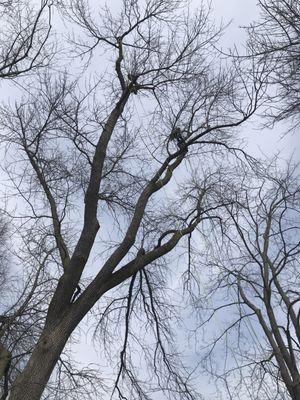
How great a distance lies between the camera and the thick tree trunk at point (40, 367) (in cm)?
457

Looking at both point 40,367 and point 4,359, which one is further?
point 4,359

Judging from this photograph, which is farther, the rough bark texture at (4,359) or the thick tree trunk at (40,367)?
the rough bark texture at (4,359)

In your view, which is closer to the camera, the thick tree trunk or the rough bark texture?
the thick tree trunk

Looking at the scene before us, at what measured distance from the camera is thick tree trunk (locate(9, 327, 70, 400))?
4574mm

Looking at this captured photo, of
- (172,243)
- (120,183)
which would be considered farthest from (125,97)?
(172,243)

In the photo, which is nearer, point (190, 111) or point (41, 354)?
point (41, 354)

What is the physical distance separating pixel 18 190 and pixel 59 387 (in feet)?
9.14

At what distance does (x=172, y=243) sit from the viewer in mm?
6137

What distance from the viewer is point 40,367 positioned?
4758mm

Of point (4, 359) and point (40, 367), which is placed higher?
point (4, 359)

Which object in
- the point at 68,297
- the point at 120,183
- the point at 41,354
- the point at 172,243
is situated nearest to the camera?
the point at 41,354

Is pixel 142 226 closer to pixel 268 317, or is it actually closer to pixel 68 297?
pixel 68 297

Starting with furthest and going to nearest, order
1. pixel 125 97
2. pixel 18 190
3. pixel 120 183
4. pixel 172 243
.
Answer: pixel 120 183
pixel 125 97
pixel 18 190
pixel 172 243

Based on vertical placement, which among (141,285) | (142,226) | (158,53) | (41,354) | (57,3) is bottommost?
(41,354)
